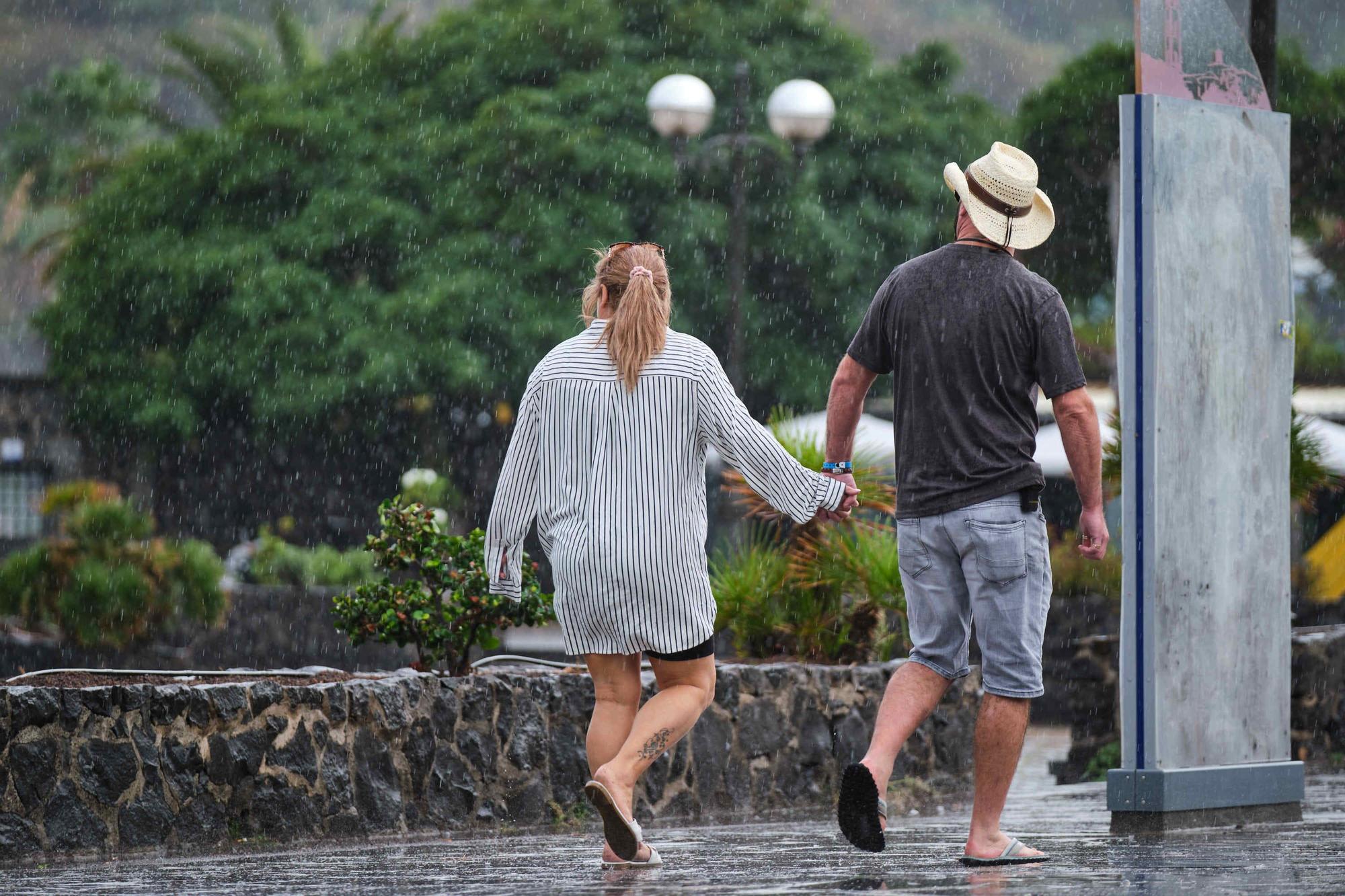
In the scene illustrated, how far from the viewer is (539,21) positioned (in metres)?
36.1

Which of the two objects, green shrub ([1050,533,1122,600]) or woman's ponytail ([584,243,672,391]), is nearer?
woman's ponytail ([584,243,672,391])

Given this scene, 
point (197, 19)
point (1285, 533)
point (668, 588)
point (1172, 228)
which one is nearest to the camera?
point (668, 588)

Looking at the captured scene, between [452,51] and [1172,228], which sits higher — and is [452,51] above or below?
above

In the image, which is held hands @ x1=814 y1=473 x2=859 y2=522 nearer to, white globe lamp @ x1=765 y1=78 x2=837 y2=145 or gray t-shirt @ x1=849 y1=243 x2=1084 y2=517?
gray t-shirt @ x1=849 y1=243 x2=1084 y2=517

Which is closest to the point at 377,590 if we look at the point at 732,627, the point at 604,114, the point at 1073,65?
the point at 732,627

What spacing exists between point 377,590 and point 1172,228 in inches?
152

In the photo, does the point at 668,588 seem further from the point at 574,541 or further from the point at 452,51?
the point at 452,51

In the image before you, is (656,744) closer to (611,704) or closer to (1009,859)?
(611,704)

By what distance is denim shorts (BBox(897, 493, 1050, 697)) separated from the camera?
5.77 m

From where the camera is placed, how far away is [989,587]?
579 cm

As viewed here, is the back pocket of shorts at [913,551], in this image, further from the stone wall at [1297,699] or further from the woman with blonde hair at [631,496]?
the stone wall at [1297,699]

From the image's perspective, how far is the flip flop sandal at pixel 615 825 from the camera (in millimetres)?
5699

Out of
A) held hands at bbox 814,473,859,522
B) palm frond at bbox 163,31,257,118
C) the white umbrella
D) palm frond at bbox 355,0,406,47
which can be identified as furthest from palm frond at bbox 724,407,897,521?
palm frond at bbox 163,31,257,118

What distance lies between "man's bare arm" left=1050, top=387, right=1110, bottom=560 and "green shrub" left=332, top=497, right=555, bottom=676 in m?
3.52
